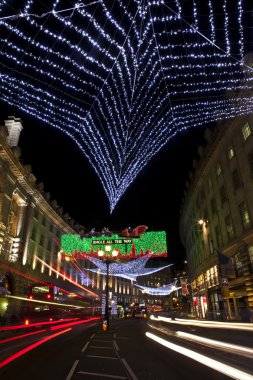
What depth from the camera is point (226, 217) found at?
30.3 metres

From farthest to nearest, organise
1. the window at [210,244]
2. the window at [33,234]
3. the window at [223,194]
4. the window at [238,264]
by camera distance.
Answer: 1. the window at [33,234]
2. the window at [210,244]
3. the window at [223,194]
4. the window at [238,264]

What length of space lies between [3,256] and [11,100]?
24.2 metres

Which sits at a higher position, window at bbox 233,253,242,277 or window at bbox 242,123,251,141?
window at bbox 242,123,251,141

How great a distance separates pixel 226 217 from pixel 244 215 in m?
4.28

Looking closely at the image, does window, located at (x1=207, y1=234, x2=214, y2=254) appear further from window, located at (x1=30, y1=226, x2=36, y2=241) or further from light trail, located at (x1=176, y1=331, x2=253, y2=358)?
window, located at (x1=30, y1=226, x2=36, y2=241)

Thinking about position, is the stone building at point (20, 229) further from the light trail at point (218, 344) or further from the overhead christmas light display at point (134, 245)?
the light trail at point (218, 344)

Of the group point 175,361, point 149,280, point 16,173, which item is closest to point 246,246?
point 175,361

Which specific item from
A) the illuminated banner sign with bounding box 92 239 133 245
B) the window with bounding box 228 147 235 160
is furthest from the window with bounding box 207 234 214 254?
the illuminated banner sign with bounding box 92 239 133 245

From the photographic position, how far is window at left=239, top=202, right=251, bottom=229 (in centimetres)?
2520

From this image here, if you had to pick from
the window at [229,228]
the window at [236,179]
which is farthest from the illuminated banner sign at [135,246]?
the window at [236,179]

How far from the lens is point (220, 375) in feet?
22.4

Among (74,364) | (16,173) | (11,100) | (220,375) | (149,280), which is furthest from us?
(149,280)

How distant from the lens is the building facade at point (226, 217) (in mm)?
24562

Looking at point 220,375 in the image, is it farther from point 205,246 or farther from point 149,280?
point 149,280
